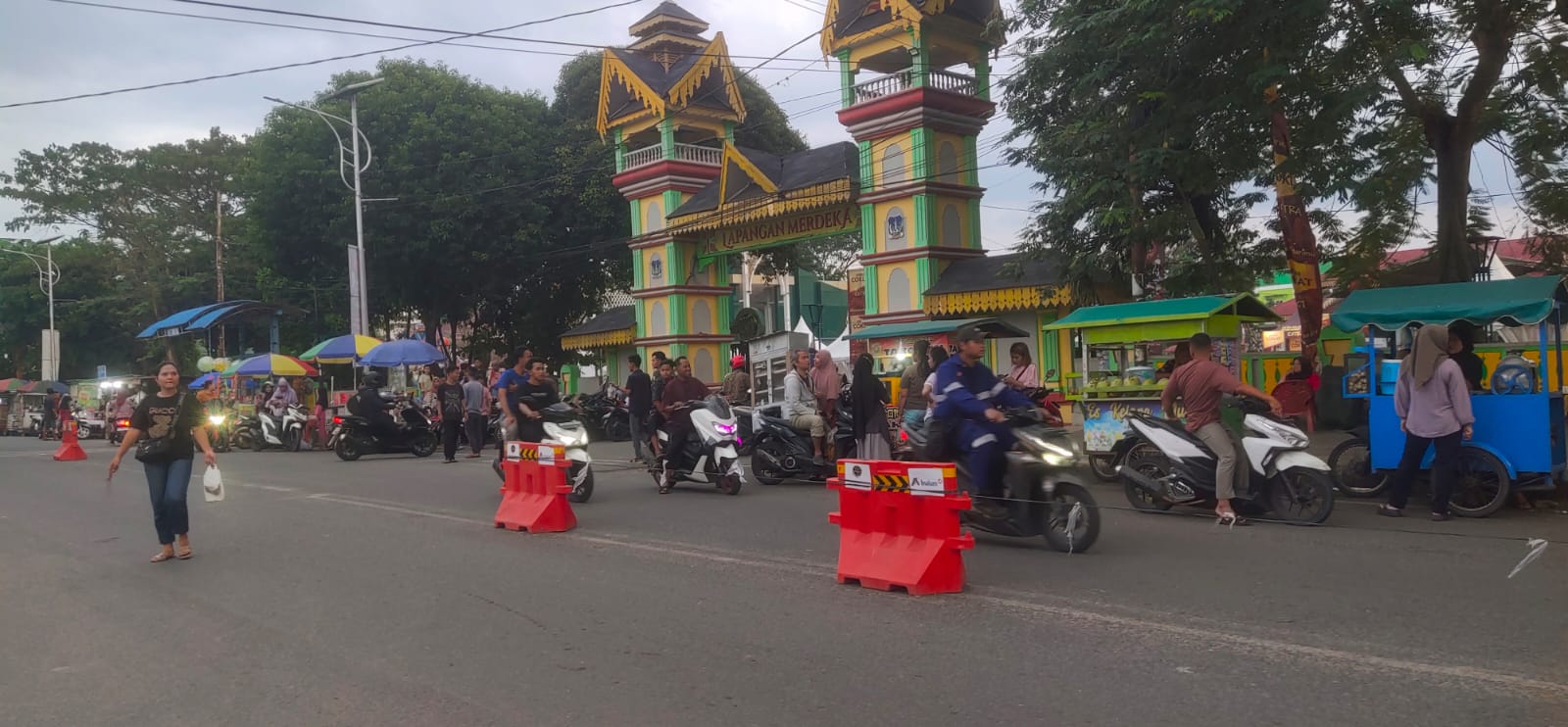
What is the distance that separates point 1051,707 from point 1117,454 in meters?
7.77

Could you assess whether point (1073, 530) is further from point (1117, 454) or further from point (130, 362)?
point (130, 362)

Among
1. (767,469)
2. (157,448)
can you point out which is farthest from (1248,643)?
(767,469)

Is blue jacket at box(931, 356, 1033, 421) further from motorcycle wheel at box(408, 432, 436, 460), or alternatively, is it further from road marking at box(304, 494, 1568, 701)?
motorcycle wheel at box(408, 432, 436, 460)

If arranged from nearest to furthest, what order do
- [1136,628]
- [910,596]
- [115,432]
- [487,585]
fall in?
[1136,628] → [910,596] → [487,585] → [115,432]

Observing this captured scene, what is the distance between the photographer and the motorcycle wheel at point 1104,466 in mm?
11680

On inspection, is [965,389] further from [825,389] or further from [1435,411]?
[825,389]

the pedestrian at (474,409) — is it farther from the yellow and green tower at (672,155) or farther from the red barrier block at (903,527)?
the red barrier block at (903,527)

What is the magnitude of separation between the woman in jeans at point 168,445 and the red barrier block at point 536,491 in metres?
2.44

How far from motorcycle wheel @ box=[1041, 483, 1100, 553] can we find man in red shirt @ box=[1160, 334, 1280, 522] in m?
1.54

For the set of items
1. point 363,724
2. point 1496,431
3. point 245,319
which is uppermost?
point 245,319

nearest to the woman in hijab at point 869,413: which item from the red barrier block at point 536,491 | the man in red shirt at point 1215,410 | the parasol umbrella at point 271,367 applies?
the red barrier block at point 536,491

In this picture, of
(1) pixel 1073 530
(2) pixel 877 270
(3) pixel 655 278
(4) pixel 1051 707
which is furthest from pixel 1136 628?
(3) pixel 655 278

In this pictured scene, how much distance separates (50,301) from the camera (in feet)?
145

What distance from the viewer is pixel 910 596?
609 centimetres
